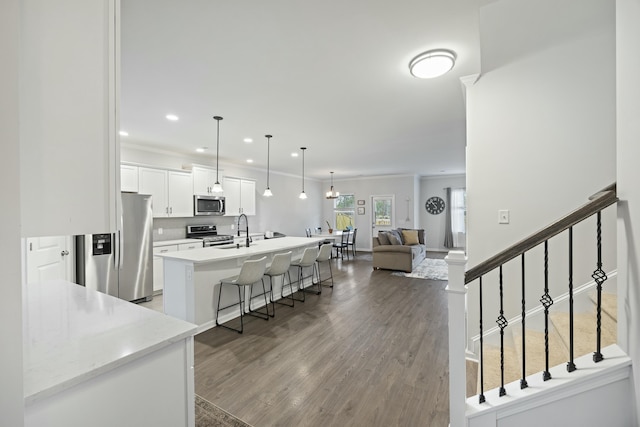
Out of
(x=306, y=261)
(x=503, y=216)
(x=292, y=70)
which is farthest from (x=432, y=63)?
(x=306, y=261)

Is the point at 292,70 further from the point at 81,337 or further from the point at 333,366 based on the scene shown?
the point at 333,366

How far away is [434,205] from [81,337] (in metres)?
9.70

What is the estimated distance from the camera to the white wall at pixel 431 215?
30.6ft

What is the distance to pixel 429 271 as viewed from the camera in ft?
20.8

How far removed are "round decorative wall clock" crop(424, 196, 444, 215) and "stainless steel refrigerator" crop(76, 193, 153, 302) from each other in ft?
27.2

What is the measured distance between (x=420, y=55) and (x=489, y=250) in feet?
5.82

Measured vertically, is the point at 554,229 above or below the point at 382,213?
below

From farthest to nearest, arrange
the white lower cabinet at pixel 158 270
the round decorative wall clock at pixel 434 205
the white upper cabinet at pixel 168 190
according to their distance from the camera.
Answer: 1. the round decorative wall clock at pixel 434 205
2. the white upper cabinet at pixel 168 190
3. the white lower cabinet at pixel 158 270

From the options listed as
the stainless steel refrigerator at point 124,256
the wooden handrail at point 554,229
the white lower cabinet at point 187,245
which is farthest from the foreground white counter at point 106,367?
the white lower cabinet at point 187,245

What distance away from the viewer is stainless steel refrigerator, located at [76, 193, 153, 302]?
3.88 metres

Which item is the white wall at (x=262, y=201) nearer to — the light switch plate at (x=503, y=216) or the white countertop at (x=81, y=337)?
the white countertop at (x=81, y=337)

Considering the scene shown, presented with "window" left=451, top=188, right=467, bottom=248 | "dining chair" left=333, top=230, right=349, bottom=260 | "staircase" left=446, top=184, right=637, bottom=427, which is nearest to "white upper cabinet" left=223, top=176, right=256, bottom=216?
"dining chair" left=333, top=230, right=349, bottom=260

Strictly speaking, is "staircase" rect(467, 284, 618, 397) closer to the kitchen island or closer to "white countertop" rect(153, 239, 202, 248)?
the kitchen island

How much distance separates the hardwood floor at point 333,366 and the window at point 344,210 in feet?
20.0
